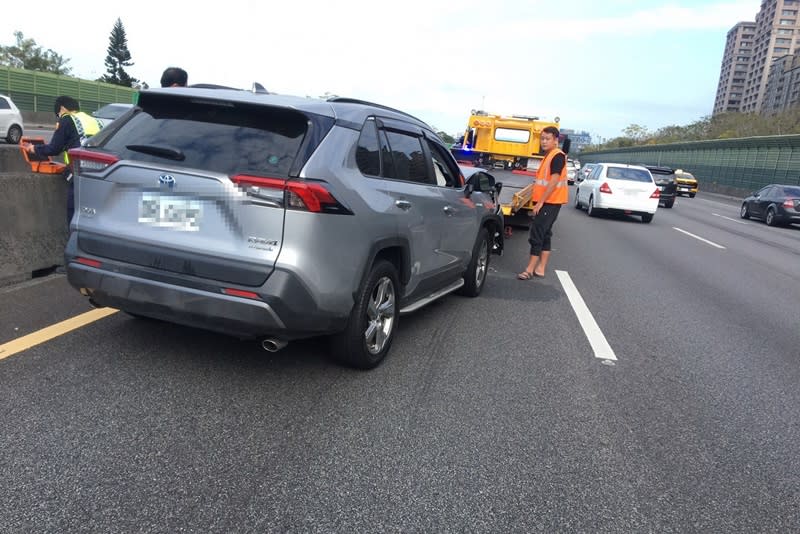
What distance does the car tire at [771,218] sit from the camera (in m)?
21.5

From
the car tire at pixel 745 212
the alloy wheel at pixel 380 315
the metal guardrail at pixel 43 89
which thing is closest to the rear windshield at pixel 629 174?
the car tire at pixel 745 212

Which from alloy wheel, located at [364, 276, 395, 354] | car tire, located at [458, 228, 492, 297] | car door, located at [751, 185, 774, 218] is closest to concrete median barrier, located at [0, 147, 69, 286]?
alloy wheel, located at [364, 276, 395, 354]

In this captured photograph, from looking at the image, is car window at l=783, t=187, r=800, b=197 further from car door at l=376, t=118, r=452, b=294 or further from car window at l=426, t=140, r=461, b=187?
car door at l=376, t=118, r=452, b=294

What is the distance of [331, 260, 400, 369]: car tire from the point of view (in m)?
4.06

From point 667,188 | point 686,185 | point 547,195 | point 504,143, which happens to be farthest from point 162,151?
point 686,185

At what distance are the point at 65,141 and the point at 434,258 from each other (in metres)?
4.29

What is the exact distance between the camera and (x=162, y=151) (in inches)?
144

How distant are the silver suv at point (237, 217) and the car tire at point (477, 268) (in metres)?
2.41

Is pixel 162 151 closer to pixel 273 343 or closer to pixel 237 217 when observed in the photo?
pixel 237 217

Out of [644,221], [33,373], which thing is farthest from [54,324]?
[644,221]

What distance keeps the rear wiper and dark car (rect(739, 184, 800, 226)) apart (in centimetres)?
2249

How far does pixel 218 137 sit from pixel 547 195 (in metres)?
5.33

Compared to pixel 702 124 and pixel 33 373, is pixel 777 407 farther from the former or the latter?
pixel 702 124

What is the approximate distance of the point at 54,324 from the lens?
480 cm
